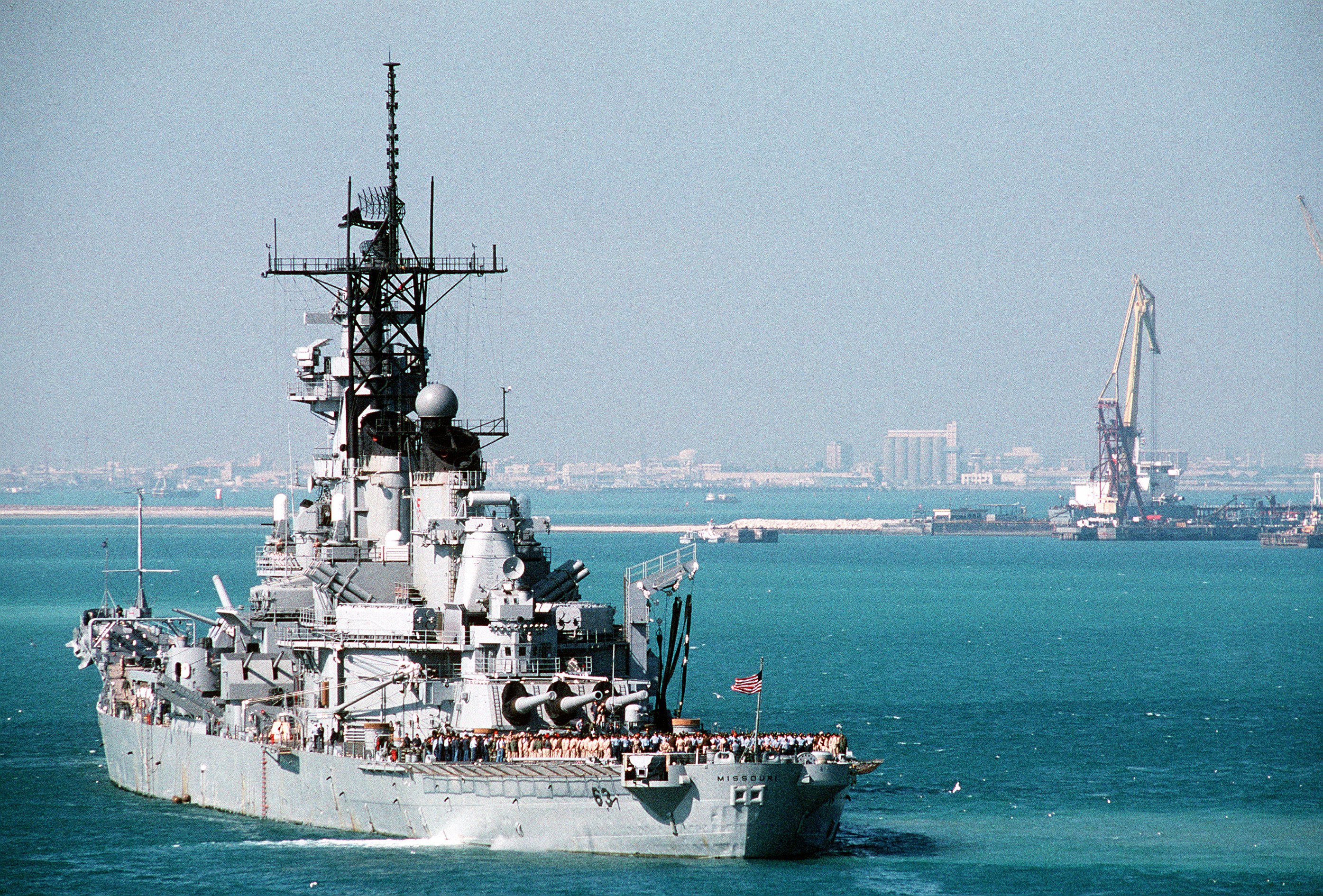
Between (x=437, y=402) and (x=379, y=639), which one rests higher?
(x=437, y=402)

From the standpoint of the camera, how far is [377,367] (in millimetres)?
54250

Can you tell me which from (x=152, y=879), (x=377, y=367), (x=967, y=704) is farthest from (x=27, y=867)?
(x=967, y=704)

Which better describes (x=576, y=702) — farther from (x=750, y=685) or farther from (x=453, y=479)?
(x=453, y=479)

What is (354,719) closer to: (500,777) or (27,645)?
(500,777)

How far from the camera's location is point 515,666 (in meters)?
45.2

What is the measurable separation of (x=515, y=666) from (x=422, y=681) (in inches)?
110

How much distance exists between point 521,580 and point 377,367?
1035cm

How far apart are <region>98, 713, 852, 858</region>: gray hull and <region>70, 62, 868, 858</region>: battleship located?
0.19 ft

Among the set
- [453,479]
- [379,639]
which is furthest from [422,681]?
[453,479]

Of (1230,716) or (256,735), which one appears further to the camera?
(1230,716)

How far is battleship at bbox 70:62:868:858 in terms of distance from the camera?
41.6 m

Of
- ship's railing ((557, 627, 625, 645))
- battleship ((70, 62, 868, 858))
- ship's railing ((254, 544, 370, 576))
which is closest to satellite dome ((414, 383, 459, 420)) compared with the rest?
battleship ((70, 62, 868, 858))

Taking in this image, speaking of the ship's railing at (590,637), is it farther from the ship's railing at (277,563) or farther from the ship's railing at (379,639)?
the ship's railing at (277,563)

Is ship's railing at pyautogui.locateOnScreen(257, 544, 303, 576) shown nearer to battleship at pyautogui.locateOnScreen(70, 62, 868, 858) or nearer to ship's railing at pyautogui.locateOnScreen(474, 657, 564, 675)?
battleship at pyautogui.locateOnScreen(70, 62, 868, 858)
